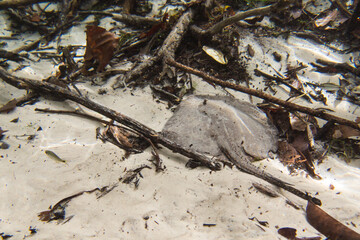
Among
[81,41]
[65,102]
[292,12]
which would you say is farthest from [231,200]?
[292,12]

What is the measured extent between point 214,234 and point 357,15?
4.52m

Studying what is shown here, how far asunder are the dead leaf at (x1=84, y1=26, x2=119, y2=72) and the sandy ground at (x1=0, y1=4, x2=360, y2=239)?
3.01 ft

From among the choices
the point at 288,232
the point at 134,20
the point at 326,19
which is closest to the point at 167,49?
the point at 134,20

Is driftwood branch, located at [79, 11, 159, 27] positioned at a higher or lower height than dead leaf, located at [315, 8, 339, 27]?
lower

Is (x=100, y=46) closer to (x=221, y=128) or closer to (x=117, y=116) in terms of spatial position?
(x=117, y=116)

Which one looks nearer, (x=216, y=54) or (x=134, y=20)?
(x=216, y=54)

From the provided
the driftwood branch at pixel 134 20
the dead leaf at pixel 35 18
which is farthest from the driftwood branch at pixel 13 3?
the driftwood branch at pixel 134 20

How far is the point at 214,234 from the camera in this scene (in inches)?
63.7

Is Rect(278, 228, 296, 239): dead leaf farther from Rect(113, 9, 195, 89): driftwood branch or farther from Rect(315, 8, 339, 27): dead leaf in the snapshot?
Rect(315, 8, 339, 27): dead leaf

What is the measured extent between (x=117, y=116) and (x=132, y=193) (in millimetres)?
868

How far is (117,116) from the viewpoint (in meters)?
2.29

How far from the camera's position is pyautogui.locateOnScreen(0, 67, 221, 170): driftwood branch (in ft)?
6.98

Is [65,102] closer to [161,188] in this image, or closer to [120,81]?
[120,81]

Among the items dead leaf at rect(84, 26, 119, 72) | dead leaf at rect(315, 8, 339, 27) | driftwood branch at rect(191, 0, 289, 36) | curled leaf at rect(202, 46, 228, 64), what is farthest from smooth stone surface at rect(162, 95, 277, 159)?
dead leaf at rect(315, 8, 339, 27)
